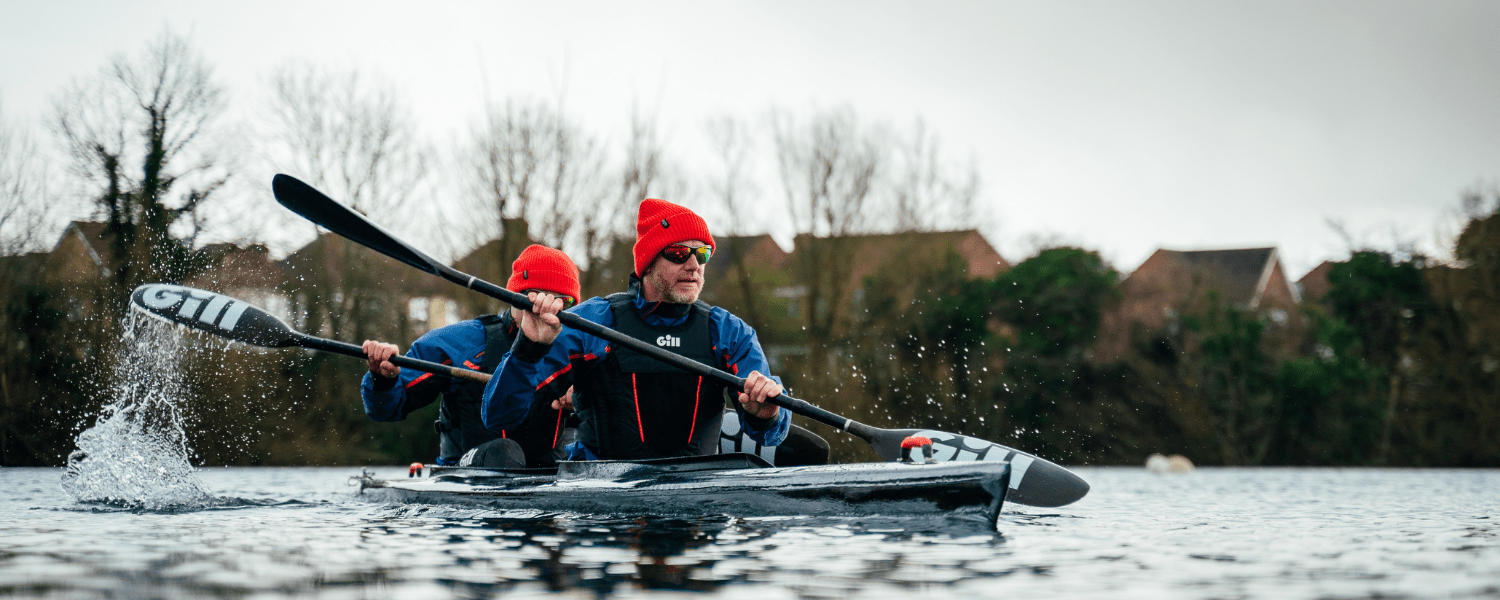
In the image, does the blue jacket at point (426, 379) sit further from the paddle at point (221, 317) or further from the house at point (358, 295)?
the house at point (358, 295)

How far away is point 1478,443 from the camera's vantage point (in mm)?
17438

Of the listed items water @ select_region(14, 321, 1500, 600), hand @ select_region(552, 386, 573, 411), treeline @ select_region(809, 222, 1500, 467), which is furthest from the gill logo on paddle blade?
treeline @ select_region(809, 222, 1500, 467)

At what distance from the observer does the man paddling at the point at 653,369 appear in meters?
5.06

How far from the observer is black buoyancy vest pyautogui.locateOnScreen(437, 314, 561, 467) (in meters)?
6.30

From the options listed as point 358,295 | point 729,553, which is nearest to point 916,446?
point 729,553

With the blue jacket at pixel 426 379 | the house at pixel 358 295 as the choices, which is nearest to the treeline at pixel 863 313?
the house at pixel 358 295

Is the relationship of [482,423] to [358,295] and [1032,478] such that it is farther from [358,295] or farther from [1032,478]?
[358,295]

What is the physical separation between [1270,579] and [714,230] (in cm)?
1800

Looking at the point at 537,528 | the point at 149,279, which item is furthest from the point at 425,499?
the point at 149,279

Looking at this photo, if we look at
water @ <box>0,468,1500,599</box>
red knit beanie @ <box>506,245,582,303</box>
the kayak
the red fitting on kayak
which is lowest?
water @ <box>0,468,1500,599</box>

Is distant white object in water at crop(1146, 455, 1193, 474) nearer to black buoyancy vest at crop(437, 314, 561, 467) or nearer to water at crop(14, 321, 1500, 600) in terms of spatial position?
water at crop(14, 321, 1500, 600)

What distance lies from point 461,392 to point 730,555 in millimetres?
3201

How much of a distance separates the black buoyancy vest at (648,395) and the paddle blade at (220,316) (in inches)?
106

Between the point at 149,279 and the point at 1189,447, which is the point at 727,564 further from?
the point at 1189,447
